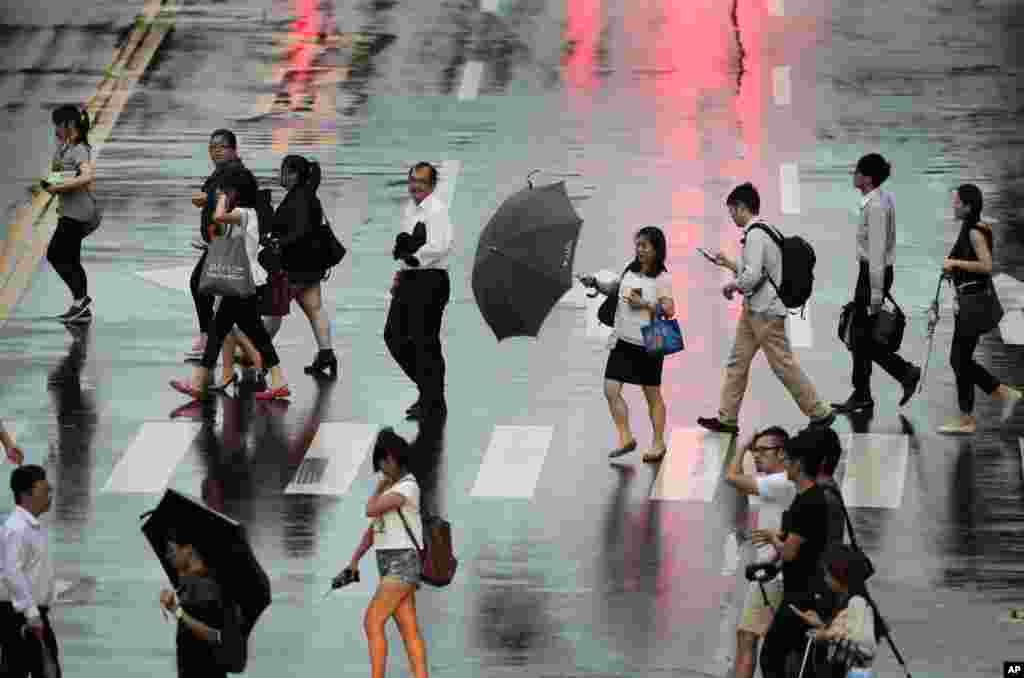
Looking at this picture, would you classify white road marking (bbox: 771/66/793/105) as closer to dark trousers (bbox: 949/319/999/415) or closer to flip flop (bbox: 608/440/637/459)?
dark trousers (bbox: 949/319/999/415)

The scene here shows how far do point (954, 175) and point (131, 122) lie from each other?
9.36 m

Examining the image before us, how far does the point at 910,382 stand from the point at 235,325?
18.0ft

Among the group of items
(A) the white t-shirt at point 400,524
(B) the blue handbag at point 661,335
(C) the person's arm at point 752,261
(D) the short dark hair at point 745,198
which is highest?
(A) the white t-shirt at point 400,524

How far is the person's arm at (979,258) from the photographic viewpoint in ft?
74.5

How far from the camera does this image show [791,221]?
29438 mm

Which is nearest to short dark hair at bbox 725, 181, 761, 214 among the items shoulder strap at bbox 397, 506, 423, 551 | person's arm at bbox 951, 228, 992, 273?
person's arm at bbox 951, 228, 992, 273

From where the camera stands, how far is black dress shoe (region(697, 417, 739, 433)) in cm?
2308

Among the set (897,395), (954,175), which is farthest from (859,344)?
(954,175)

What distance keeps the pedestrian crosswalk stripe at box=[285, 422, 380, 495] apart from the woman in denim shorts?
4.70 meters

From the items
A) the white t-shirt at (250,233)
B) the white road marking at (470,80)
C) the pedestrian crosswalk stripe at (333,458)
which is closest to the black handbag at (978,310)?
the pedestrian crosswalk stripe at (333,458)

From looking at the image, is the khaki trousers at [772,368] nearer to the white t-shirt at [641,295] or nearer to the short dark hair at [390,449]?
the white t-shirt at [641,295]

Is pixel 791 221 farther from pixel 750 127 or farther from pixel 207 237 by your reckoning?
pixel 207 237

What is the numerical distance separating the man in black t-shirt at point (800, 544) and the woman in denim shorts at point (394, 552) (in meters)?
2.23

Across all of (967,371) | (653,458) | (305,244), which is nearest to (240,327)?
(305,244)
